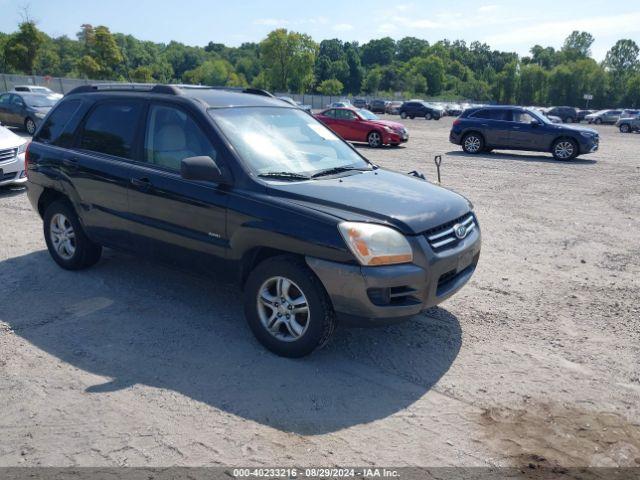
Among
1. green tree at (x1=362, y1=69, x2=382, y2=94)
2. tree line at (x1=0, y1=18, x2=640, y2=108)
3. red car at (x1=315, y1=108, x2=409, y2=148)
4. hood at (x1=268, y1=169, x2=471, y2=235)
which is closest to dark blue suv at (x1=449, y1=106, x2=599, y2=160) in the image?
red car at (x1=315, y1=108, x2=409, y2=148)

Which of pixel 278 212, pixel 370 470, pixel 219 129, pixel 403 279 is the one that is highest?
pixel 219 129

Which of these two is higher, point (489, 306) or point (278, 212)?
point (278, 212)

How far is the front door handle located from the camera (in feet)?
15.8

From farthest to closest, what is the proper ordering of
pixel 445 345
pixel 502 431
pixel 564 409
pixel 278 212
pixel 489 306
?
1. pixel 489 306
2. pixel 445 345
3. pixel 278 212
4. pixel 564 409
5. pixel 502 431

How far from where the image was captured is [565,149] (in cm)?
1773

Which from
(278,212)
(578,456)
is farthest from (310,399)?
(578,456)

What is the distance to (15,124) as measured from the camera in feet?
67.2

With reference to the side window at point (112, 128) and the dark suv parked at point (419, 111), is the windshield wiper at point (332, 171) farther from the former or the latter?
the dark suv parked at point (419, 111)

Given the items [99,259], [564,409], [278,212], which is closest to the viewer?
[564,409]

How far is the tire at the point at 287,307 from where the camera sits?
389cm

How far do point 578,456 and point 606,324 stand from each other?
2.16 meters

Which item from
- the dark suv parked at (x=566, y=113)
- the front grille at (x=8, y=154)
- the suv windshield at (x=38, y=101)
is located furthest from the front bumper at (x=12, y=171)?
the dark suv parked at (x=566, y=113)

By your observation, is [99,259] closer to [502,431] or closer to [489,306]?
[489,306]

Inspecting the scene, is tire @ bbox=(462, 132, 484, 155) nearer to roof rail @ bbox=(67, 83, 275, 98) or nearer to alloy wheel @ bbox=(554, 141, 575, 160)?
alloy wheel @ bbox=(554, 141, 575, 160)
